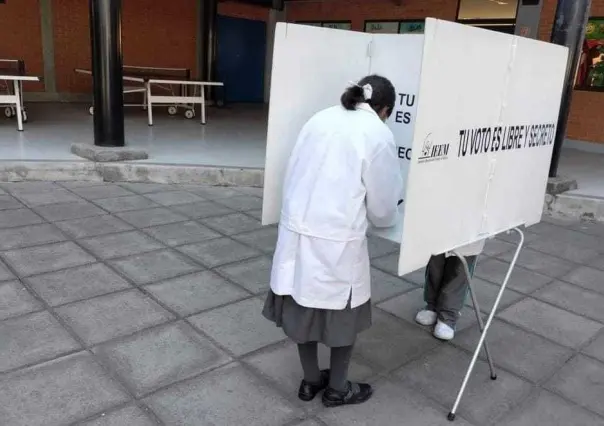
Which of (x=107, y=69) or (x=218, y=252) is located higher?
(x=107, y=69)

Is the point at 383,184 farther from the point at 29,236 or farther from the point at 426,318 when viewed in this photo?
the point at 29,236

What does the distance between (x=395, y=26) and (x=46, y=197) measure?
29.6 feet

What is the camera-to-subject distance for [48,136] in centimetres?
747

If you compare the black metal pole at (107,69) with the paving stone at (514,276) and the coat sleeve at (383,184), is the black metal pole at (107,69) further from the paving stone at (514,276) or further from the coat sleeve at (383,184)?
the coat sleeve at (383,184)

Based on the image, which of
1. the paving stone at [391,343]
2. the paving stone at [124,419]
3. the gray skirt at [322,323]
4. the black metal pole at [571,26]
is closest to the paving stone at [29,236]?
the paving stone at [124,419]

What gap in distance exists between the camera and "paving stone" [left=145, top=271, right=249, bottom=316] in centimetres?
324

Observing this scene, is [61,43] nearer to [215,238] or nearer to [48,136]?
[48,136]

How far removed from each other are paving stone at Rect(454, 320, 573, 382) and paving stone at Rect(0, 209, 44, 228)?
3542 mm

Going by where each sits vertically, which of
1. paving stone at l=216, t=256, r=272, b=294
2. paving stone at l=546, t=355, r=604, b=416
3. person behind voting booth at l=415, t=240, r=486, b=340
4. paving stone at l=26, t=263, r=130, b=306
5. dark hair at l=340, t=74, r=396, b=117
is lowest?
paving stone at l=546, t=355, r=604, b=416

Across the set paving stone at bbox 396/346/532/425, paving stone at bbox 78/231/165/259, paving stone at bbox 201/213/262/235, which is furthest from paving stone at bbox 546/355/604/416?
paving stone at bbox 78/231/165/259

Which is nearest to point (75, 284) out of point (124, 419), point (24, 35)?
point (124, 419)

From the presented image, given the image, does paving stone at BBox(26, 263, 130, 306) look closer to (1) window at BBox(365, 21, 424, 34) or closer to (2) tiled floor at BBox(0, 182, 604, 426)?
(2) tiled floor at BBox(0, 182, 604, 426)

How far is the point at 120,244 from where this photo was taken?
4.15 meters

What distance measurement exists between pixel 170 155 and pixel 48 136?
202 cm
